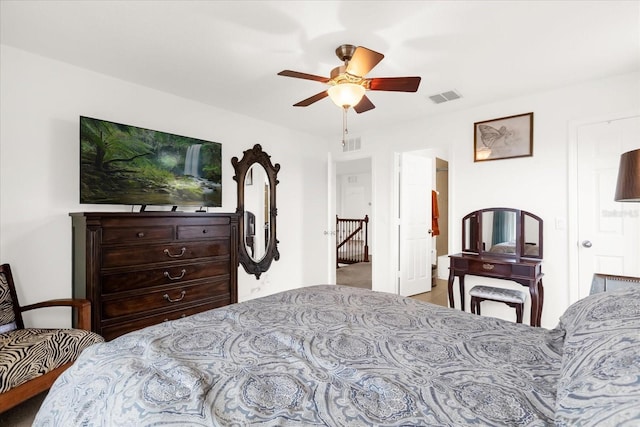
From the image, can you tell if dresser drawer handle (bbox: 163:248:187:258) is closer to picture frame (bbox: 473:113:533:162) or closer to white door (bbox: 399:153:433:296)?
white door (bbox: 399:153:433:296)

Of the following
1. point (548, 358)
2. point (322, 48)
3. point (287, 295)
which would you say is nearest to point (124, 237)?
point (287, 295)

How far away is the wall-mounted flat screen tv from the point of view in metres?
2.54

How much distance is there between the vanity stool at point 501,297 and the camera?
2924 millimetres

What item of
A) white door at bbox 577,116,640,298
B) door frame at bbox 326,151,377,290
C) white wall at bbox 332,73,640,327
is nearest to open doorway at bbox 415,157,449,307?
door frame at bbox 326,151,377,290

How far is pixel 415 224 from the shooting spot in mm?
4672

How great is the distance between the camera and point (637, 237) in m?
2.63

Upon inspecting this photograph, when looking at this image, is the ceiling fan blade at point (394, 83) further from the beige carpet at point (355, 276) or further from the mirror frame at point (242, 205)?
the beige carpet at point (355, 276)

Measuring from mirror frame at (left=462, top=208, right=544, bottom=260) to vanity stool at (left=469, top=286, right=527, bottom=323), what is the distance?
39 centimetres

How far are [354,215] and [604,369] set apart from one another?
8850 mm

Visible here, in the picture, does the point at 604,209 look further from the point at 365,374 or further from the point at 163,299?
the point at 163,299

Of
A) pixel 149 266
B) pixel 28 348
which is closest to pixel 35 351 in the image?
pixel 28 348

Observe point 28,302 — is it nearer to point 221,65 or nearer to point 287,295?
point 287,295

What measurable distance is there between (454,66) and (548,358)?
Result: 91.0 inches

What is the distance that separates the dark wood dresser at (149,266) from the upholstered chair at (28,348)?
205 mm
